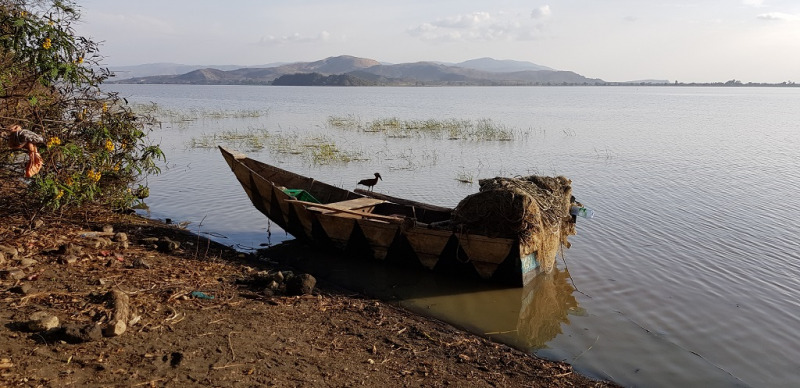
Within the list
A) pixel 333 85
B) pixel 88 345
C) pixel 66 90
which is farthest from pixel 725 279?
pixel 333 85

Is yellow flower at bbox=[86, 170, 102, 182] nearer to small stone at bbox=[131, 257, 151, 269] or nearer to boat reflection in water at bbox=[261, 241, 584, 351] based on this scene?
small stone at bbox=[131, 257, 151, 269]

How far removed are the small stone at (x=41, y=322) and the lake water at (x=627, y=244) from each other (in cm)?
418

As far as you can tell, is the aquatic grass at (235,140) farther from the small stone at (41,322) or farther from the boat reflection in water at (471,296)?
the small stone at (41,322)

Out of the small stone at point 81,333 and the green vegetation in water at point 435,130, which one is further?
the green vegetation in water at point 435,130

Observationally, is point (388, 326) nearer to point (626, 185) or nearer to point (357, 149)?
point (626, 185)

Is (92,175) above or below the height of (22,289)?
above

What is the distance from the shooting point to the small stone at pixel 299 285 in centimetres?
707

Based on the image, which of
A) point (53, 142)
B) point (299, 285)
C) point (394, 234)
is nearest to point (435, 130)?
point (394, 234)

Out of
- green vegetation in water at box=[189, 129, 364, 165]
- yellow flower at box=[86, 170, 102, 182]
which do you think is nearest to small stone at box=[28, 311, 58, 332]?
yellow flower at box=[86, 170, 102, 182]

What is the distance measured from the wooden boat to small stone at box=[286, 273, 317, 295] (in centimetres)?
199

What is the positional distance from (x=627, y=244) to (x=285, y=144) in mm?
15000

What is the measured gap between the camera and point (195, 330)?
18.3 ft

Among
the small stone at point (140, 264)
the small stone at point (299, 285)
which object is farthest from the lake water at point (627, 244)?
the small stone at point (140, 264)

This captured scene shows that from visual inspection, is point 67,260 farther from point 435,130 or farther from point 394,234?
point 435,130
